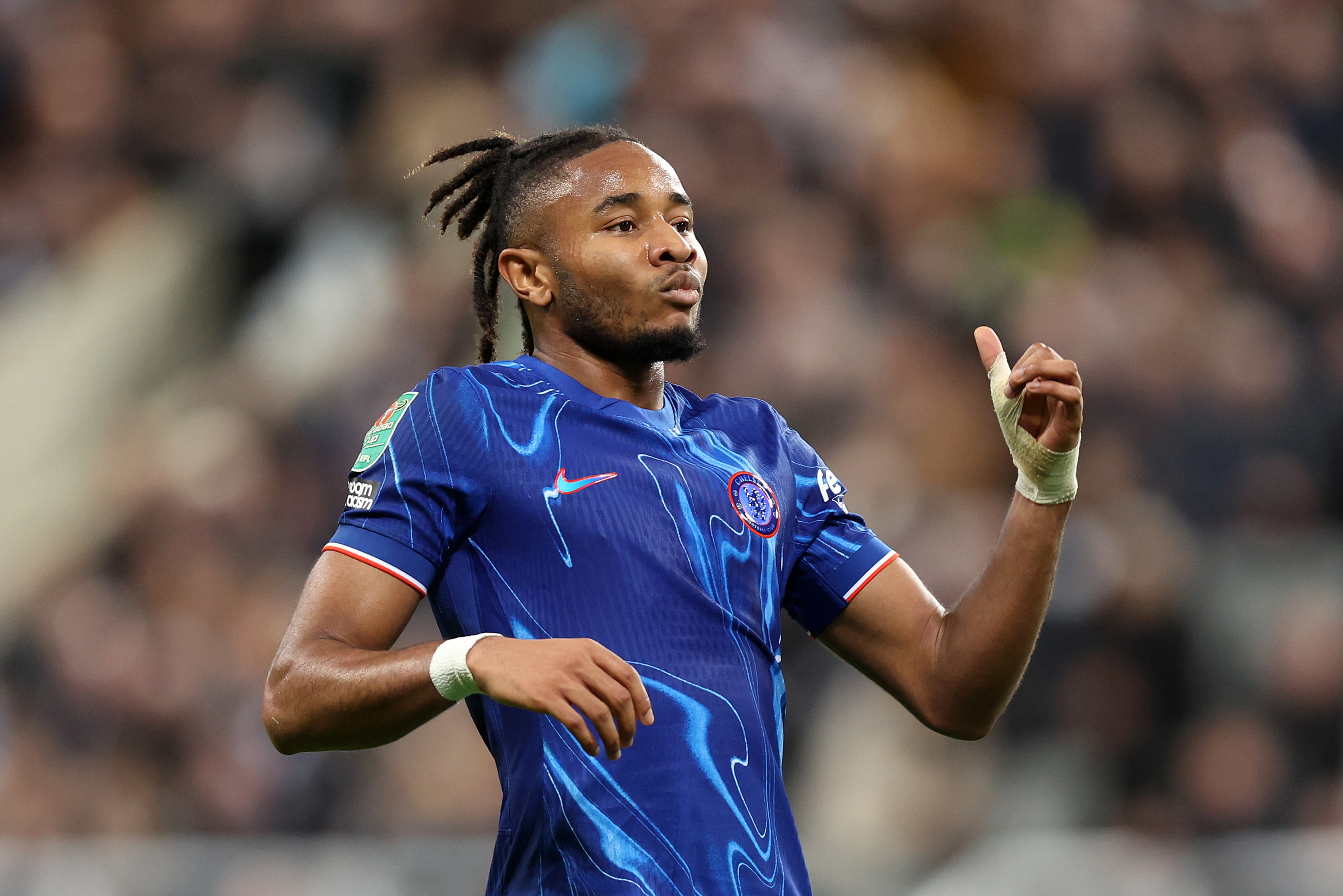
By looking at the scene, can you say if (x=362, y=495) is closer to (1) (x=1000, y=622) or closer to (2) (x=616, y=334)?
(2) (x=616, y=334)

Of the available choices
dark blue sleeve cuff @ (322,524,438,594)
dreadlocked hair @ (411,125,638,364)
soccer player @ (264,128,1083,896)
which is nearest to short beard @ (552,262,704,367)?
soccer player @ (264,128,1083,896)

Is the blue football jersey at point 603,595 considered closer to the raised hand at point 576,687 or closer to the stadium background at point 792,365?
the raised hand at point 576,687

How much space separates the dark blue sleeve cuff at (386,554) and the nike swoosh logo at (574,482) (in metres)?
0.26

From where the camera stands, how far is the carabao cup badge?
2.94 m

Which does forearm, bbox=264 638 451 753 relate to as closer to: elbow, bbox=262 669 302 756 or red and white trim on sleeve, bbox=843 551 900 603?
elbow, bbox=262 669 302 756

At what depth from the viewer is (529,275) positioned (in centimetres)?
326

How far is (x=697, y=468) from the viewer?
2.94m

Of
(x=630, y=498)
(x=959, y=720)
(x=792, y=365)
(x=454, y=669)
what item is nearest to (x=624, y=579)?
(x=630, y=498)

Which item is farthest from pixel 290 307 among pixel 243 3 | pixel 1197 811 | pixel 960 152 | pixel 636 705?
pixel 636 705

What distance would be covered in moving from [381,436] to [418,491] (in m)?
0.17

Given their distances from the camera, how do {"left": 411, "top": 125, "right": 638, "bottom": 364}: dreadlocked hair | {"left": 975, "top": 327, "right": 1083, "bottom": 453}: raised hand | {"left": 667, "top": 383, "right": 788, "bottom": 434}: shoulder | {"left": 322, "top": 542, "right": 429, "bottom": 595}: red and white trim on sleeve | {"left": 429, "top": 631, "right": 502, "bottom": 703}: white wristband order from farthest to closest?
{"left": 411, "top": 125, "right": 638, "bottom": 364}: dreadlocked hair, {"left": 667, "top": 383, "right": 788, "bottom": 434}: shoulder, {"left": 975, "top": 327, "right": 1083, "bottom": 453}: raised hand, {"left": 322, "top": 542, "right": 429, "bottom": 595}: red and white trim on sleeve, {"left": 429, "top": 631, "right": 502, "bottom": 703}: white wristband

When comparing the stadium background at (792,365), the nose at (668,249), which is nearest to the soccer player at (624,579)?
the nose at (668,249)

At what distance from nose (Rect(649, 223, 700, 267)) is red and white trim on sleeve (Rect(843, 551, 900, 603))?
72cm

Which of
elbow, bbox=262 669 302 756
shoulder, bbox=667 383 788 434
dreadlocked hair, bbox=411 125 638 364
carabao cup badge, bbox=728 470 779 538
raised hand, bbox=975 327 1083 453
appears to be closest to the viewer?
elbow, bbox=262 669 302 756
